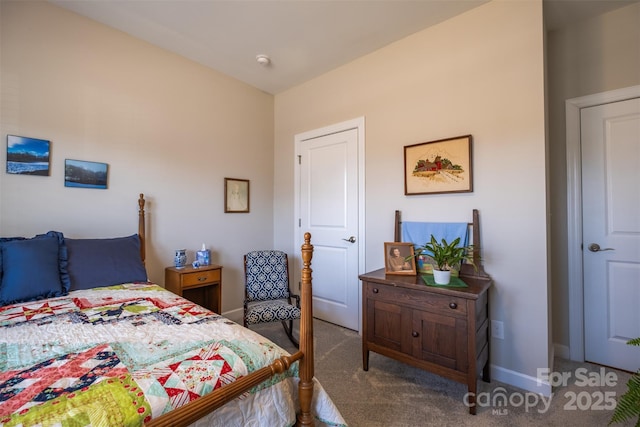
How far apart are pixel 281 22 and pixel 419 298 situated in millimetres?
2507

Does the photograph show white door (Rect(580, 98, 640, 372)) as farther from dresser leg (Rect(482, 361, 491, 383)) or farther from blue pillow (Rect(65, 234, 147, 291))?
blue pillow (Rect(65, 234, 147, 291))

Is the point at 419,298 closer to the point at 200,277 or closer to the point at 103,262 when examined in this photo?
the point at 200,277

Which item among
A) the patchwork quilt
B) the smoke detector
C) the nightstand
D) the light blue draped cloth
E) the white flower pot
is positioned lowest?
the nightstand

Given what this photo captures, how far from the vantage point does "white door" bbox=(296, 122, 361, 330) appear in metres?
2.96

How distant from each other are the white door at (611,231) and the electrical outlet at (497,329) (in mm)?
863

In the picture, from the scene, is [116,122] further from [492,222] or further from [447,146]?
[492,222]

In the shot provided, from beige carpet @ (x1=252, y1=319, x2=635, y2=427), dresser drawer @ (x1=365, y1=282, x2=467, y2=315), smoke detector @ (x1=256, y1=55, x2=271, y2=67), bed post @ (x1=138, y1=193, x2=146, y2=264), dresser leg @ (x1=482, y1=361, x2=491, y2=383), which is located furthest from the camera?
smoke detector @ (x1=256, y1=55, x2=271, y2=67)

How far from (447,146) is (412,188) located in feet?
1.46

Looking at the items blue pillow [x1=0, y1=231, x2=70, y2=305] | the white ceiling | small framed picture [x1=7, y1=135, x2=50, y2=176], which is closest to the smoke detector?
the white ceiling

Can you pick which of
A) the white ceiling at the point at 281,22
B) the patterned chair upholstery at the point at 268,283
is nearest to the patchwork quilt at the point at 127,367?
the patterned chair upholstery at the point at 268,283

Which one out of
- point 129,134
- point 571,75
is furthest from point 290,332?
point 571,75

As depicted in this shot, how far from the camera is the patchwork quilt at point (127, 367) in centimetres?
75

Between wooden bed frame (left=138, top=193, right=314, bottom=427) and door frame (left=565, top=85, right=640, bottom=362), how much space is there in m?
2.40

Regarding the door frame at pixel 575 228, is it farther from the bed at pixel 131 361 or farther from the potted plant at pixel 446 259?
the bed at pixel 131 361
